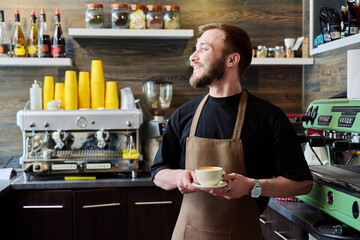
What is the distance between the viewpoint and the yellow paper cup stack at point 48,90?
298 centimetres

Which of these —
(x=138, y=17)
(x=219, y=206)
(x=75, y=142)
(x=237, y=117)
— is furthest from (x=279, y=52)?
(x=219, y=206)

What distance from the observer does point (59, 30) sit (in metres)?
3.04

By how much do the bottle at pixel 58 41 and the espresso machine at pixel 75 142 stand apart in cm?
44

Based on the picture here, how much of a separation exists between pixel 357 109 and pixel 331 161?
38cm

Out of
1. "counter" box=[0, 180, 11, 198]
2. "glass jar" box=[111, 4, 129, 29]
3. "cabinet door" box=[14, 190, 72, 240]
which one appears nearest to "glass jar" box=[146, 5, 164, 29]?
"glass jar" box=[111, 4, 129, 29]

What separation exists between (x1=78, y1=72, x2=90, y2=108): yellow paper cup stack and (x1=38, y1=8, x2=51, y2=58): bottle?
261 mm

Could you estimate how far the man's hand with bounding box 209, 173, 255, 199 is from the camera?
1429 mm

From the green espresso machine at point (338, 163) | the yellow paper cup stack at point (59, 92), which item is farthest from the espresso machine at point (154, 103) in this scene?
the green espresso machine at point (338, 163)

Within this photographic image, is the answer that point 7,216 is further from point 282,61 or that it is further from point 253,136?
point 282,61

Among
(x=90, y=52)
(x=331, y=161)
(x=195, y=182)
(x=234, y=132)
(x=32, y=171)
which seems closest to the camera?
(x=195, y=182)

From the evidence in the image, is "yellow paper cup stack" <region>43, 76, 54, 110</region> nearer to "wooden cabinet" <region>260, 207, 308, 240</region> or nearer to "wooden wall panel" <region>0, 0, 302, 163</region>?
"wooden wall panel" <region>0, 0, 302, 163</region>

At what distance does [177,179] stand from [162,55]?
1.93 meters

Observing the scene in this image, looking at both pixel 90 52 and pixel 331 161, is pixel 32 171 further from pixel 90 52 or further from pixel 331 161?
pixel 331 161

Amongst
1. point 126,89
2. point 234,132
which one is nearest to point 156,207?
point 126,89
